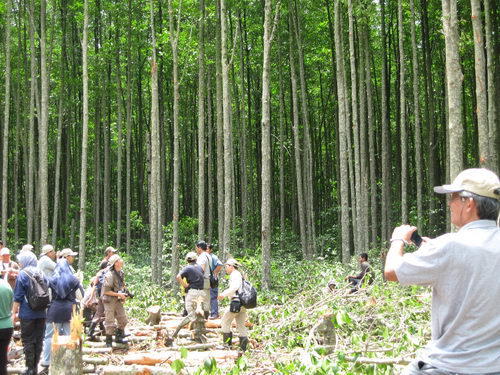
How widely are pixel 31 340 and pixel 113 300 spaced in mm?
1817

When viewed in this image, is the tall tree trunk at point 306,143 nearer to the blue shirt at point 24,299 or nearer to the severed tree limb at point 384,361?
the blue shirt at point 24,299

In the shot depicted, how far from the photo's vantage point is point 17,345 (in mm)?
9555

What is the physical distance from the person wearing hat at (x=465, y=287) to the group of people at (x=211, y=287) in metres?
5.79

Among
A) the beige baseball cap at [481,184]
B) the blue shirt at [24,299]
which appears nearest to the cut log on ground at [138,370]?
the blue shirt at [24,299]

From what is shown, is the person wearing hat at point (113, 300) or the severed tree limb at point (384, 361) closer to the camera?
the severed tree limb at point (384, 361)

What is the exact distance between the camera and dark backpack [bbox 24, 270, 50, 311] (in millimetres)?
7359

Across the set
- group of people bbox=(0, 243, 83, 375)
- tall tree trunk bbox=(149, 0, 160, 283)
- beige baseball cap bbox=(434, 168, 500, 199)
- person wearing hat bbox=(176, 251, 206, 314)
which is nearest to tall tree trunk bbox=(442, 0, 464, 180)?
person wearing hat bbox=(176, 251, 206, 314)

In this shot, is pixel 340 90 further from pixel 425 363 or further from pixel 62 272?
pixel 425 363

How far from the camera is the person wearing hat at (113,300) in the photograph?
29.8 feet

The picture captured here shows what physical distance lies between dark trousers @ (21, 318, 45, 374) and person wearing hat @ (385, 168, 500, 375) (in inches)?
241

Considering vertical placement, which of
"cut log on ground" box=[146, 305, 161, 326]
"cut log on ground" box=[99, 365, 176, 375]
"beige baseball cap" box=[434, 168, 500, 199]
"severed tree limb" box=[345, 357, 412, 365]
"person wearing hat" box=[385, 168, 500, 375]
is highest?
"beige baseball cap" box=[434, 168, 500, 199]

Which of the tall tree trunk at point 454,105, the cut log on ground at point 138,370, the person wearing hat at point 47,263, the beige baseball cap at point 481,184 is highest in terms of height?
the tall tree trunk at point 454,105

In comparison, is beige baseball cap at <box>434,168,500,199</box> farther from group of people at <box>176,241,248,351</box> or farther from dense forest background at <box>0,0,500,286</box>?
dense forest background at <box>0,0,500,286</box>

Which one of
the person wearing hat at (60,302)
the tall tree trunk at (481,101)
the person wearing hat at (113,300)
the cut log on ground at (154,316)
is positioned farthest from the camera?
the cut log on ground at (154,316)
